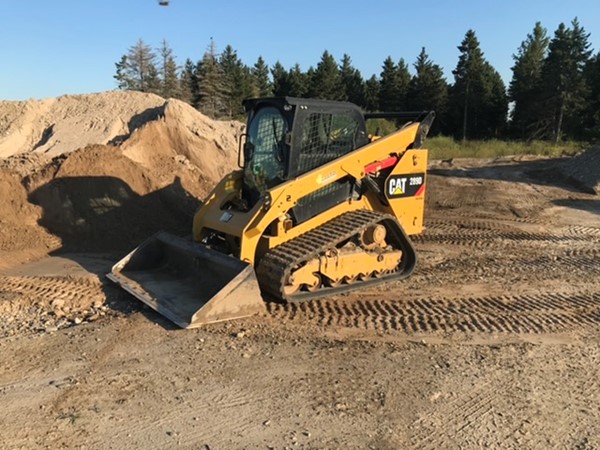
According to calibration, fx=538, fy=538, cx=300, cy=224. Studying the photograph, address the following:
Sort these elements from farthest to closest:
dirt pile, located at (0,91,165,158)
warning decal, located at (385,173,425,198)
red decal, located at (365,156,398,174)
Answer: dirt pile, located at (0,91,165,158) < warning decal, located at (385,173,425,198) < red decal, located at (365,156,398,174)

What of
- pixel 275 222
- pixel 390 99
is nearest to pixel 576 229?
pixel 275 222

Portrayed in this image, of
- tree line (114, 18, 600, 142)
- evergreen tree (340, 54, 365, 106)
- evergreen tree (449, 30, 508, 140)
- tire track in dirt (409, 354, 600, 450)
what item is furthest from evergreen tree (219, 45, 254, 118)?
tire track in dirt (409, 354, 600, 450)

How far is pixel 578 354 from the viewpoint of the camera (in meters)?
4.49

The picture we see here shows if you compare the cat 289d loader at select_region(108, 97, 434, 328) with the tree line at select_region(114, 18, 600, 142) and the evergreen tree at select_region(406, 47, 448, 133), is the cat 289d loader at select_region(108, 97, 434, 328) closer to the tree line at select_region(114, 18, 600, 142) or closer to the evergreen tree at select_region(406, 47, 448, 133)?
the tree line at select_region(114, 18, 600, 142)

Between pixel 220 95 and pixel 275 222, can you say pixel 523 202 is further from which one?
pixel 220 95

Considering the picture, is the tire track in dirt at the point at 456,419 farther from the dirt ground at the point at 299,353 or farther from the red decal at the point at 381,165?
the red decal at the point at 381,165

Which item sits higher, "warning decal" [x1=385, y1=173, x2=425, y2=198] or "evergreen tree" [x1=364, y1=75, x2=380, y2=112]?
"evergreen tree" [x1=364, y1=75, x2=380, y2=112]

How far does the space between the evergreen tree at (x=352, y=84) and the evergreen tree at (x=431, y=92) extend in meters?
6.17

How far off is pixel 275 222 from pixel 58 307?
2444mm

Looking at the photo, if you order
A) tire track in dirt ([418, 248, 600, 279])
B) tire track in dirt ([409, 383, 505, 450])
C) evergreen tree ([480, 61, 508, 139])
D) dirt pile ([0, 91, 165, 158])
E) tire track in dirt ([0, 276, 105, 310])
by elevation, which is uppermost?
evergreen tree ([480, 61, 508, 139])

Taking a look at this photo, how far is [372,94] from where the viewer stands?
5469 centimetres

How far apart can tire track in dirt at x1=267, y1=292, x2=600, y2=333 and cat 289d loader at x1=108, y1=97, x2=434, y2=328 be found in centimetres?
27

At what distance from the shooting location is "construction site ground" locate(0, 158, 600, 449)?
11.0ft

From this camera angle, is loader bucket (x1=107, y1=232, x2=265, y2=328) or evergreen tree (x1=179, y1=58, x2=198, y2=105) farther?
evergreen tree (x1=179, y1=58, x2=198, y2=105)
